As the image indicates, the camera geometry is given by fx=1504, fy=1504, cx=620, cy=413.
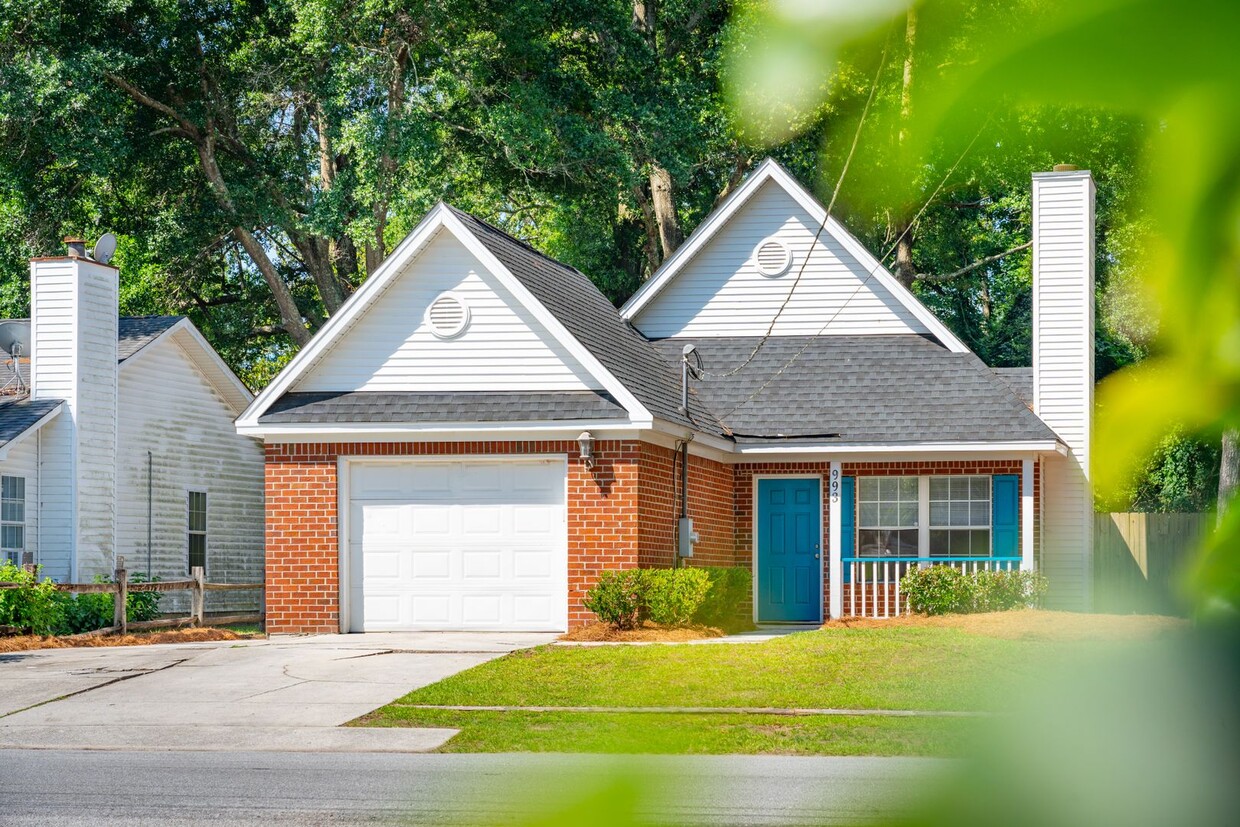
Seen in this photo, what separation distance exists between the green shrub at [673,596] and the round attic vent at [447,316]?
4.63 meters

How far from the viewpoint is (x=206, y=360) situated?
102ft

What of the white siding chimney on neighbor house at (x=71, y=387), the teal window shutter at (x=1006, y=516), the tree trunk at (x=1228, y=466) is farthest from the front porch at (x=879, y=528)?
the tree trunk at (x=1228, y=466)

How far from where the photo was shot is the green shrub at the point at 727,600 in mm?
20688

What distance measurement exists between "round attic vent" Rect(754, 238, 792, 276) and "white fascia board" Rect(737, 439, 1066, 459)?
3815 mm

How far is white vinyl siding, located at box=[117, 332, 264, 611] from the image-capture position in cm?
2848

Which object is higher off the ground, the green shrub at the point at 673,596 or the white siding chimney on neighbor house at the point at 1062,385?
the white siding chimney on neighbor house at the point at 1062,385

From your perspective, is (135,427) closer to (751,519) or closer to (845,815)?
(751,519)

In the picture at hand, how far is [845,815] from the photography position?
0.63 meters

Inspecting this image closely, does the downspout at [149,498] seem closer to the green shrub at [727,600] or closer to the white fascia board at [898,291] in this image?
the green shrub at [727,600]

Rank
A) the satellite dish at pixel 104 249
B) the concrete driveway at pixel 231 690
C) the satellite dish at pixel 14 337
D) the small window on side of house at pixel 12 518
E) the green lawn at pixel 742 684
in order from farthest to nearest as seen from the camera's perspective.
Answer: the satellite dish at pixel 14 337 → the satellite dish at pixel 104 249 → the small window on side of house at pixel 12 518 → the concrete driveway at pixel 231 690 → the green lawn at pixel 742 684

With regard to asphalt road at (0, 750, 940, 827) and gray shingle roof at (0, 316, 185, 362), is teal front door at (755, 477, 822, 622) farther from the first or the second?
gray shingle roof at (0, 316, 185, 362)

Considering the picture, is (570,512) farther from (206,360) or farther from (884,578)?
(206,360)

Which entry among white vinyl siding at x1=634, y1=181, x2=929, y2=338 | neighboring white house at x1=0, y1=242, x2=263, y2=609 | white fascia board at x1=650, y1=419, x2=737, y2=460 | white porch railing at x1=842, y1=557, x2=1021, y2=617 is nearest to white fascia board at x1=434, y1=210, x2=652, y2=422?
white fascia board at x1=650, y1=419, x2=737, y2=460

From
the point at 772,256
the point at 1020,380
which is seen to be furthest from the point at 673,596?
the point at 1020,380
